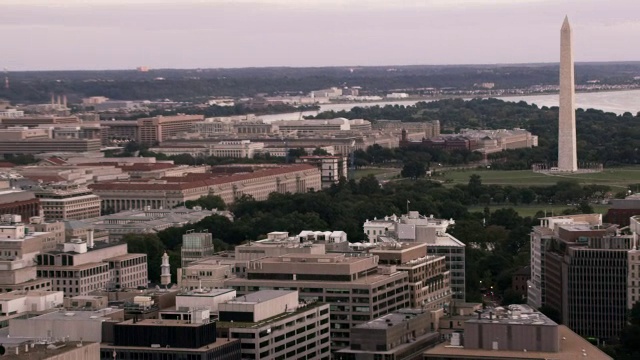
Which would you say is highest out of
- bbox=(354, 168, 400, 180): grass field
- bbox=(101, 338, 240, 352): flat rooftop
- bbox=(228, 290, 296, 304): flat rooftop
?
bbox=(228, 290, 296, 304): flat rooftop

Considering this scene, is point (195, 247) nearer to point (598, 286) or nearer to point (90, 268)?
point (90, 268)

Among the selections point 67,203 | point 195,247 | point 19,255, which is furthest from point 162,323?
point 67,203

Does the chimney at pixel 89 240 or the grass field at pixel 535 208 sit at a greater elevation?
the chimney at pixel 89 240

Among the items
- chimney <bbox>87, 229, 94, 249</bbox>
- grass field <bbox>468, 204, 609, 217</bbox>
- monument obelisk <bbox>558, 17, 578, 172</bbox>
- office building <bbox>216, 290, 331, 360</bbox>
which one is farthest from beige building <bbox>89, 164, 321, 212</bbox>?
office building <bbox>216, 290, 331, 360</bbox>

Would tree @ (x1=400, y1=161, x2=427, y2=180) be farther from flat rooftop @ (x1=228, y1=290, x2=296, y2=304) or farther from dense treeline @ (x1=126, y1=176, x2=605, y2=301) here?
flat rooftop @ (x1=228, y1=290, x2=296, y2=304)

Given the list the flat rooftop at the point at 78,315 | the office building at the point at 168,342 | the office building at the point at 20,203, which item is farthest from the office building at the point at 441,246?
the office building at the point at 20,203

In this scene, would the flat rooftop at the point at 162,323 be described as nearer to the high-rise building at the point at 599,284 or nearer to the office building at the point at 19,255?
the office building at the point at 19,255

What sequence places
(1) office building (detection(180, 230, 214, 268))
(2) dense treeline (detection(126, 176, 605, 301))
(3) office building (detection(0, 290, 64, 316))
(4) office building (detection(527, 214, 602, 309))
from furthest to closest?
(2) dense treeline (detection(126, 176, 605, 301))
(1) office building (detection(180, 230, 214, 268))
(4) office building (detection(527, 214, 602, 309))
(3) office building (detection(0, 290, 64, 316))
